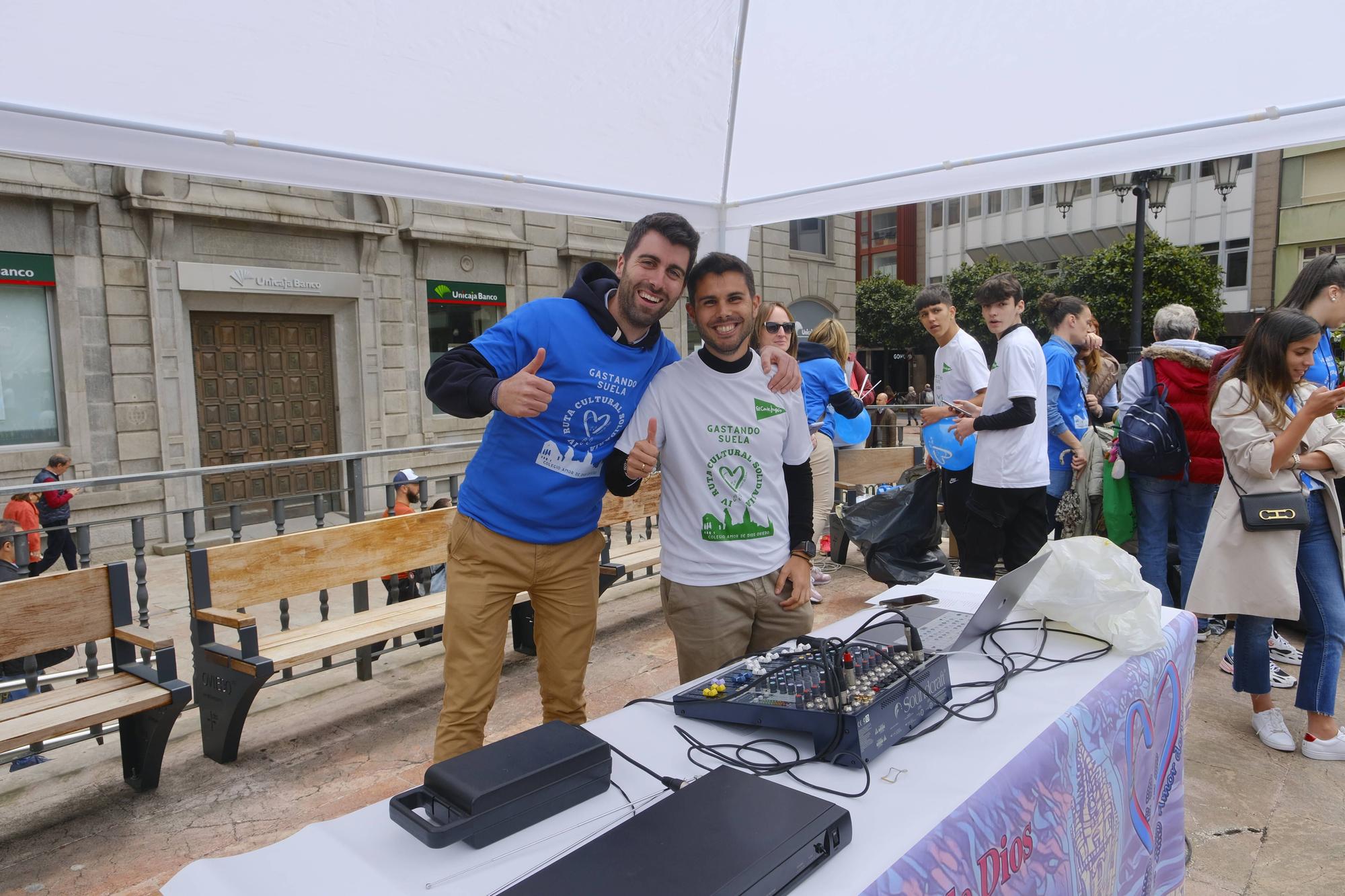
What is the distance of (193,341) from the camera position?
10.4 metres

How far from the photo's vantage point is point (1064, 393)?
198 inches

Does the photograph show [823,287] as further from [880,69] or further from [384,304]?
[880,69]

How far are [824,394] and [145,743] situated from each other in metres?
3.80

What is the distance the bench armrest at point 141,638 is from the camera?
9.86 ft

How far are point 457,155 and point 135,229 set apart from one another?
8243 millimetres

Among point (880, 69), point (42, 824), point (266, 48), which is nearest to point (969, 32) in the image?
point (880, 69)

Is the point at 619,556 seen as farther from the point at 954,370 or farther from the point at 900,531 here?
the point at 954,370

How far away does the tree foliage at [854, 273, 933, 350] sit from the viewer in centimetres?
3678

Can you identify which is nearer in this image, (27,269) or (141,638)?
(141,638)

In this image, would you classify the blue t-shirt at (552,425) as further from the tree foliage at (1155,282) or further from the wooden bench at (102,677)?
the tree foliage at (1155,282)

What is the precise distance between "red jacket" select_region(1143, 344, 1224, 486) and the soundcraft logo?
10.2m

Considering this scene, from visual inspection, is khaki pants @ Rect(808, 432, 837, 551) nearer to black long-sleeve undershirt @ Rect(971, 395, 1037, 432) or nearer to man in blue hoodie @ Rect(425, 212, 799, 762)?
black long-sleeve undershirt @ Rect(971, 395, 1037, 432)

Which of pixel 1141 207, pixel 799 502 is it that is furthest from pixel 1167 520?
pixel 1141 207

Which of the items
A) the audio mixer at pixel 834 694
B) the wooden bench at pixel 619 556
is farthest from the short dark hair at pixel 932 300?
the audio mixer at pixel 834 694
